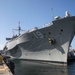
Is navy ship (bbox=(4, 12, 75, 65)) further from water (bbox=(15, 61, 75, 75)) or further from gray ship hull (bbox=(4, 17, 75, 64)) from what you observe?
water (bbox=(15, 61, 75, 75))

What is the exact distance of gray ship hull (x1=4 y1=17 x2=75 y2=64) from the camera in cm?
3497

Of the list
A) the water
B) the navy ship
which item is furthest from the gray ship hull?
the water

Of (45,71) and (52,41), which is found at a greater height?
(52,41)

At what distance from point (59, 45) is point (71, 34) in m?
3.42

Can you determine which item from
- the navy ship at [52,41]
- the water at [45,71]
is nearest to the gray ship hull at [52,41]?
the navy ship at [52,41]

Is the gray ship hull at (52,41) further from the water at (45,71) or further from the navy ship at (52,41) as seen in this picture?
the water at (45,71)

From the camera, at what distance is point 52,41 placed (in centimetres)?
3622

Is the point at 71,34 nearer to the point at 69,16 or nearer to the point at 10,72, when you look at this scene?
the point at 69,16

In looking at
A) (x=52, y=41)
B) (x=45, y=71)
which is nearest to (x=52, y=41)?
(x=52, y=41)

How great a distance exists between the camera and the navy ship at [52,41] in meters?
34.9

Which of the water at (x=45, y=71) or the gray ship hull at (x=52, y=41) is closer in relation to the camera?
the water at (x=45, y=71)

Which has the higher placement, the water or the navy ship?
the navy ship

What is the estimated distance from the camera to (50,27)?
3644 centimetres

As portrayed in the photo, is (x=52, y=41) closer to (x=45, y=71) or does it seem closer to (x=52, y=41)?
(x=52, y=41)
